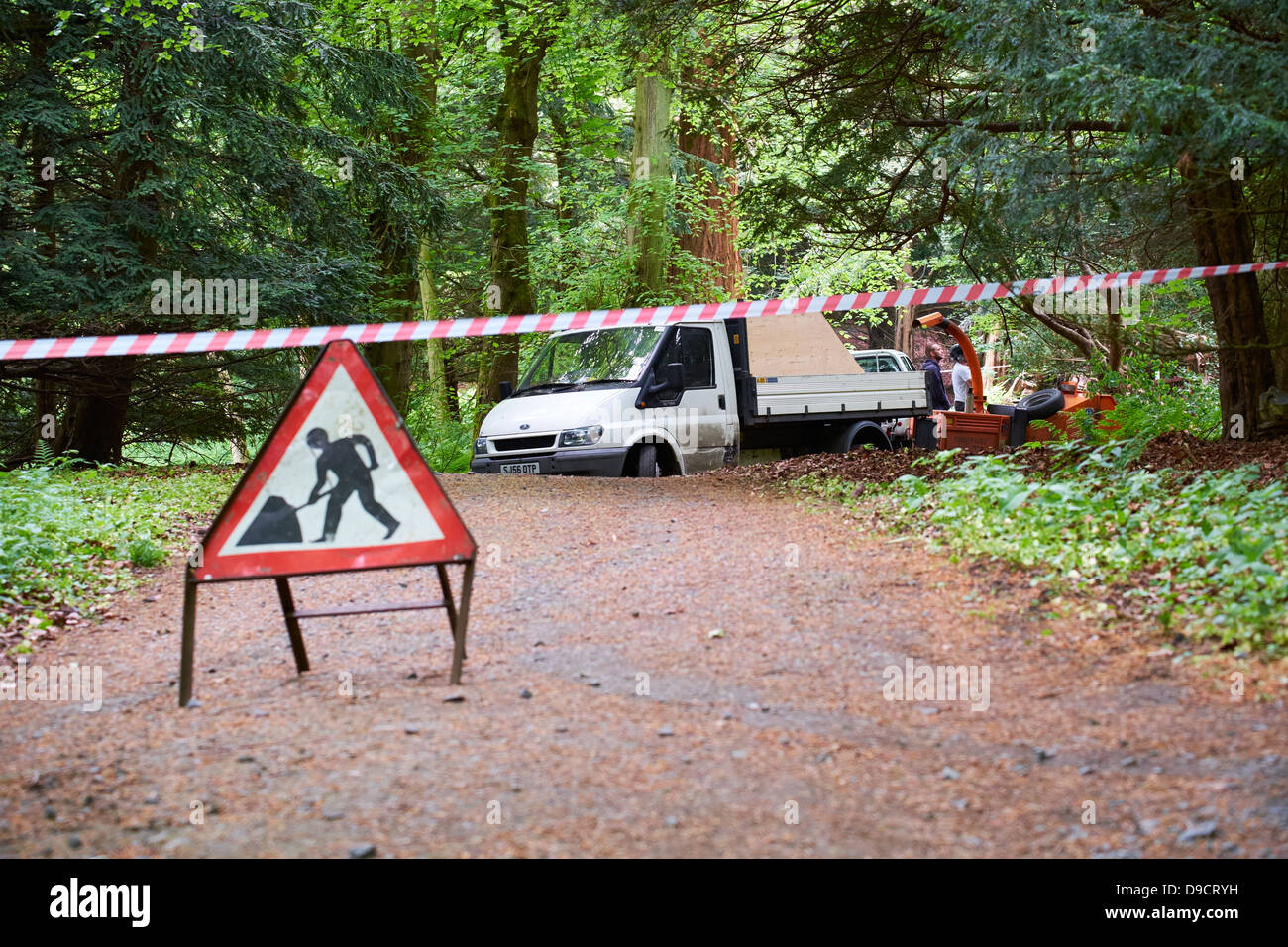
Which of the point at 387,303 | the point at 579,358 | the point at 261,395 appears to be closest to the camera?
the point at 579,358

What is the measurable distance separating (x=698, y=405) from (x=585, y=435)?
1654 mm

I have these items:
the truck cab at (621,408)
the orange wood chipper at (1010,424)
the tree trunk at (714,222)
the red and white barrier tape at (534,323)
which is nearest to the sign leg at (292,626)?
the red and white barrier tape at (534,323)

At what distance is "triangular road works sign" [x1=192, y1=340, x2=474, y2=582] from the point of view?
4.88 meters

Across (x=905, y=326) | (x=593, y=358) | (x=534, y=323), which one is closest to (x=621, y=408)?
(x=593, y=358)

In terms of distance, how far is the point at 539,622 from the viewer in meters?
6.22

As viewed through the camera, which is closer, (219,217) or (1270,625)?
(1270,625)

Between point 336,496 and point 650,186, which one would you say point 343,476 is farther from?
point 650,186

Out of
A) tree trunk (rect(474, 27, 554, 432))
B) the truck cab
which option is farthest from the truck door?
tree trunk (rect(474, 27, 554, 432))

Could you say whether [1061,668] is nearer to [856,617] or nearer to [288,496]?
[856,617]

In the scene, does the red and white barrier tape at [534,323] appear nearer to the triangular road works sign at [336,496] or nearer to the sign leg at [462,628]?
the triangular road works sign at [336,496]

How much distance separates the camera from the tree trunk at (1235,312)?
9477mm
